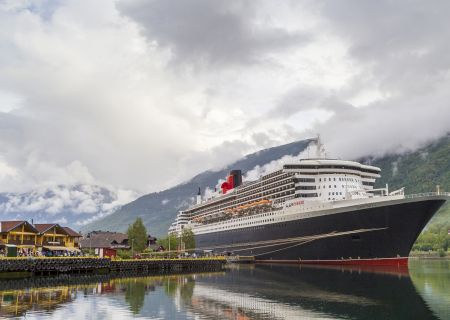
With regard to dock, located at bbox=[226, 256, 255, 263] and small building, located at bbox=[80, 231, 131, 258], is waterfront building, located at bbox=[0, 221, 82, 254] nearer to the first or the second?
small building, located at bbox=[80, 231, 131, 258]

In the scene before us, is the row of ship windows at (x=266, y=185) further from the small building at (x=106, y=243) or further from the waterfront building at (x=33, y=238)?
the waterfront building at (x=33, y=238)

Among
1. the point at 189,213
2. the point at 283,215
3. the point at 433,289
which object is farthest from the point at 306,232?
the point at 189,213

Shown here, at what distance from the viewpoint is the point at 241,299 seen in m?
36.6

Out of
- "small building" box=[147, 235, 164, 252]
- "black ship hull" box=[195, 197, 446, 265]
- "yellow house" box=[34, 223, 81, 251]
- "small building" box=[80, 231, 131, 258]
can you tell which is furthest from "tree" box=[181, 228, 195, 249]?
"yellow house" box=[34, 223, 81, 251]

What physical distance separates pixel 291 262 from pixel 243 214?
2338 cm

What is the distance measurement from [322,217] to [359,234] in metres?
6.50

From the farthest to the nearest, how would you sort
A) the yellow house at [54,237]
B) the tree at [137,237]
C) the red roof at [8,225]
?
the tree at [137,237]
the yellow house at [54,237]
the red roof at [8,225]

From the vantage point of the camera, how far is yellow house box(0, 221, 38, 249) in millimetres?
65819

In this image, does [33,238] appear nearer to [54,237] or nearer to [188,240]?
[54,237]

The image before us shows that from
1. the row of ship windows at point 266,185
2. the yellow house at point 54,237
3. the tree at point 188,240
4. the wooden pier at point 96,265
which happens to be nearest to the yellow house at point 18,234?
the yellow house at point 54,237

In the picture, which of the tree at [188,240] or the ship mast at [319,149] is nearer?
the ship mast at [319,149]

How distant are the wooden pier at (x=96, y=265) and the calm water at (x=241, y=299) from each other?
737 cm

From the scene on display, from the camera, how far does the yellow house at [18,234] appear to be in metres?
65.8

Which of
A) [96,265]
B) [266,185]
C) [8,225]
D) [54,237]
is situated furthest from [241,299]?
[266,185]
